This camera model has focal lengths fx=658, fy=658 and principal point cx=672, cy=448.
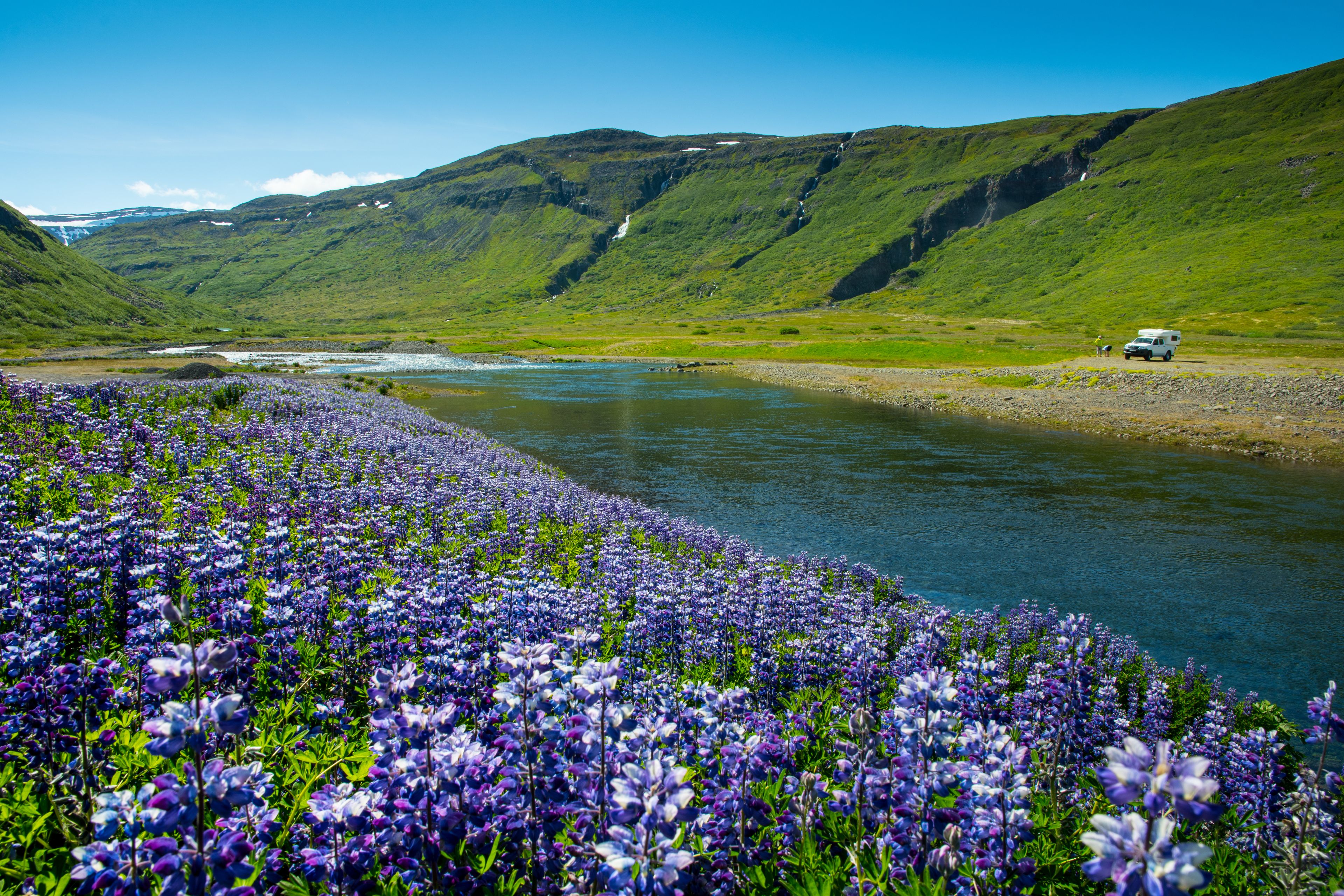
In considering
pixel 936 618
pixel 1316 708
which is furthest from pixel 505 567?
pixel 1316 708

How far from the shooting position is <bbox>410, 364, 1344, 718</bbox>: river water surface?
503 inches

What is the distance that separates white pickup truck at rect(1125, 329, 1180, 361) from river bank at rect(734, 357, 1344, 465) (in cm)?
170

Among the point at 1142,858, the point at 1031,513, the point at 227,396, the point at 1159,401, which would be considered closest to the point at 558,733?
the point at 1142,858

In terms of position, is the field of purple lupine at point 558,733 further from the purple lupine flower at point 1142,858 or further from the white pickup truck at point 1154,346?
the white pickup truck at point 1154,346

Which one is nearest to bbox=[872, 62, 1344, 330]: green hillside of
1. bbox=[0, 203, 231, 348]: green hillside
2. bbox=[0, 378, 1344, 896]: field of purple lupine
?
bbox=[0, 378, 1344, 896]: field of purple lupine

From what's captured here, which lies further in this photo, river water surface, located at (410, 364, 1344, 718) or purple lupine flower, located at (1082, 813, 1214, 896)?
river water surface, located at (410, 364, 1344, 718)

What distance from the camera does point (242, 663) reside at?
197 inches

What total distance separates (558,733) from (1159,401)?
41.7 metres

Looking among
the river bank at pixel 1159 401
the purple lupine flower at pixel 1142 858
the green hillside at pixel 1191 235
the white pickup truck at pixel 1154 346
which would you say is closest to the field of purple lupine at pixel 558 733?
the purple lupine flower at pixel 1142 858

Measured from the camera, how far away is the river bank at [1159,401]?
27.8m

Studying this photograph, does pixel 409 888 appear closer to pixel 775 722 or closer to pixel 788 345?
pixel 775 722

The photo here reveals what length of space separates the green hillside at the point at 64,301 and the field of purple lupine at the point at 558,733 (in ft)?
284

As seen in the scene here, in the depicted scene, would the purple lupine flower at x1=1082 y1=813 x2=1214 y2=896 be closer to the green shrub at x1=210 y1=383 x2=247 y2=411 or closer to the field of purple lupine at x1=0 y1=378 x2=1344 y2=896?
the field of purple lupine at x1=0 y1=378 x2=1344 y2=896

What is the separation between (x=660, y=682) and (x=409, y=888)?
2.76 metres
